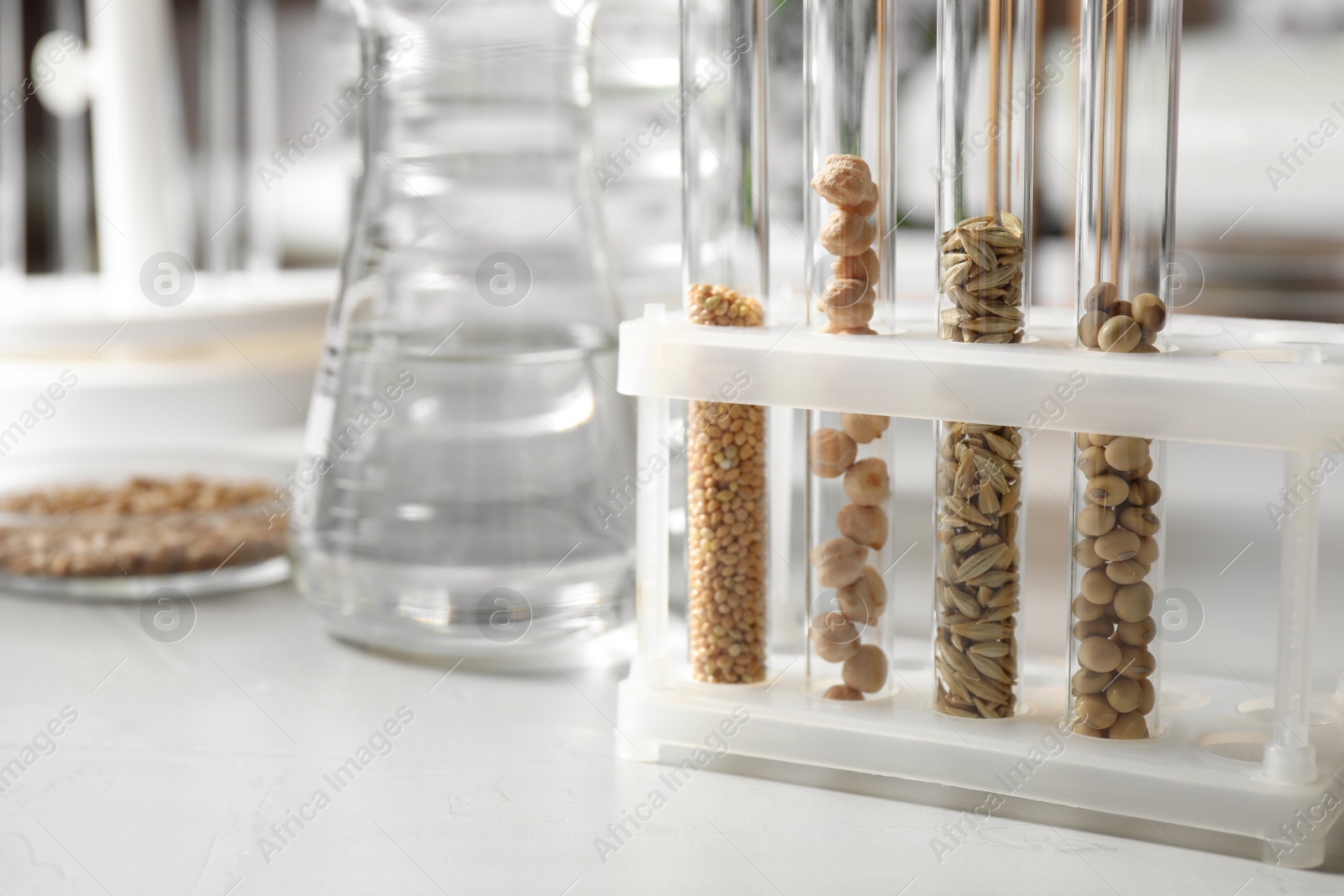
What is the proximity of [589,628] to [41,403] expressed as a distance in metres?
0.42

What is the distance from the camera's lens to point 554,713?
53cm

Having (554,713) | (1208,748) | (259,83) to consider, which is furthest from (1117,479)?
(259,83)

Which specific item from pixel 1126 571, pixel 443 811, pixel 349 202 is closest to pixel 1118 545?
pixel 1126 571

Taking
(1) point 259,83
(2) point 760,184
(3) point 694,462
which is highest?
(1) point 259,83

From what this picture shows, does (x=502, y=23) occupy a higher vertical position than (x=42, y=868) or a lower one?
higher

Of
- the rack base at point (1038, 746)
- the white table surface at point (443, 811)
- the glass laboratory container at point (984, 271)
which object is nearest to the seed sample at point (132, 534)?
the white table surface at point (443, 811)

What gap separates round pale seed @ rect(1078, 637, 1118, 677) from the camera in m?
0.42

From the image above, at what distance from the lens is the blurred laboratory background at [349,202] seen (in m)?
0.75

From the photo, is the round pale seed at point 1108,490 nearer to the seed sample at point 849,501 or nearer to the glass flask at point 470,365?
the seed sample at point 849,501

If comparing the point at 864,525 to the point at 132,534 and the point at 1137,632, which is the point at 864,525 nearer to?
the point at 1137,632

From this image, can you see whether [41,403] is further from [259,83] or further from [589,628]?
A: [259,83]

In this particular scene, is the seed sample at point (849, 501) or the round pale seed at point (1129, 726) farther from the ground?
the seed sample at point (849, 501)

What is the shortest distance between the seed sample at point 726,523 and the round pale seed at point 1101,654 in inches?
4.7

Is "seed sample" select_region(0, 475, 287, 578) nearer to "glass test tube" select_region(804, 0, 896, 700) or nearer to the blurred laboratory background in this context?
the blurred laboratory background
